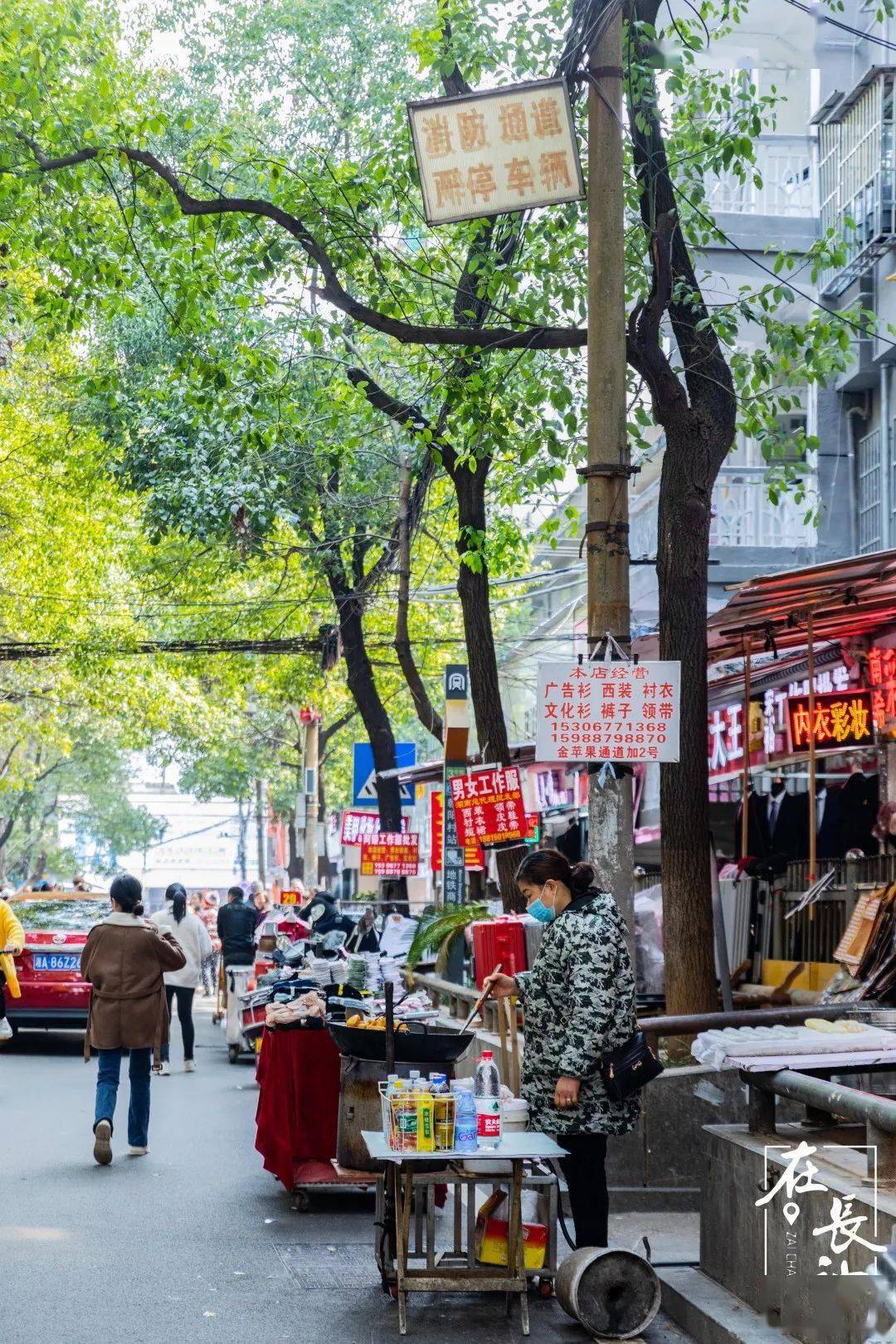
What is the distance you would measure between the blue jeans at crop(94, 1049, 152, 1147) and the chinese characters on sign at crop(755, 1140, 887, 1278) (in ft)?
18.4

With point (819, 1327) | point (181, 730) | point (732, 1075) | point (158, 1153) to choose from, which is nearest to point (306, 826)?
point (181, 730)

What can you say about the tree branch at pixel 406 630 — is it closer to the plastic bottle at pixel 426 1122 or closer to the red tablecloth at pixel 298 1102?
the red tablecloth at pixel 298 1102

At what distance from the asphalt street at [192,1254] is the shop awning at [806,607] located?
3.94m

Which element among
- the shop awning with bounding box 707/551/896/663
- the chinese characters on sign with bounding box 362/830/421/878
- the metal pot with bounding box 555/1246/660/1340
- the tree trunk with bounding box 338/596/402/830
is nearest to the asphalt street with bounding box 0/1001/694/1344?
the metal pot with bounding box 555/1246/660/1340

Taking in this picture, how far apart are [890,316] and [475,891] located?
817 cm

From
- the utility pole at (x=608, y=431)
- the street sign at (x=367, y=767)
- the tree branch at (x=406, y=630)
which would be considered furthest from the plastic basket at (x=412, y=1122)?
the street sign at (x=367, y=767)

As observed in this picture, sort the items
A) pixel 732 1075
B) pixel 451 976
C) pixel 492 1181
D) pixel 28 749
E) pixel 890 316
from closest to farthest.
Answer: pixel 492 1181, pixel 732 1075, pixel 451 976, pixel 890 316, pixel 28 749

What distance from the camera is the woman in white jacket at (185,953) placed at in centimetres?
1711

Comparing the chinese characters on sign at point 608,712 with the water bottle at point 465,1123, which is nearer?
the water bottle at point 465,1123

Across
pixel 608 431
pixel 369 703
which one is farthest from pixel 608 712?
pixel 369 703

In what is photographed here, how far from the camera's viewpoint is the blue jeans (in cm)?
1057

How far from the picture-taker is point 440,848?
22.1 metres

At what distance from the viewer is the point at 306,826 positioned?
33.6 metres

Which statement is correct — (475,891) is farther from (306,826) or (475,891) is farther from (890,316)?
(306,826)
